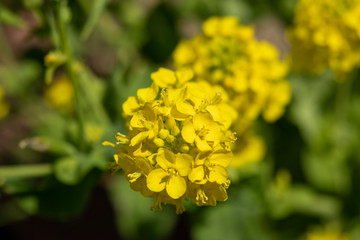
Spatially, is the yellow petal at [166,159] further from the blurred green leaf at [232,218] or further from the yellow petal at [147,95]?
the blurred green leaf at [232,218]

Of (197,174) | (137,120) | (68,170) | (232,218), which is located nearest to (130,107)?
(137,120)

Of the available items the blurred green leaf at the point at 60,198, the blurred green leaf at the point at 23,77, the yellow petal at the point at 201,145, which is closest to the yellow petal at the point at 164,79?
the yellow petal at the point at 201,145

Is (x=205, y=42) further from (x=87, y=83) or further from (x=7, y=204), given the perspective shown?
(x=7, y=204)

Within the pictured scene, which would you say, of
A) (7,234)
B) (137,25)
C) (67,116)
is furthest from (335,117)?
(7,234)

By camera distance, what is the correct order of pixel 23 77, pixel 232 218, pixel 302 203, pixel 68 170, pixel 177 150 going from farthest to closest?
pixel 23 77 < pixel 302 203 < pixel 232 218 < pixel 68 170 < pixel 177 150

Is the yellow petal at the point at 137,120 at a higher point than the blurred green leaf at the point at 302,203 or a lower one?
lower

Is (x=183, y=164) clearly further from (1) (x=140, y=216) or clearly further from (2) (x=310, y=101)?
(2) (x=310, y=101)
